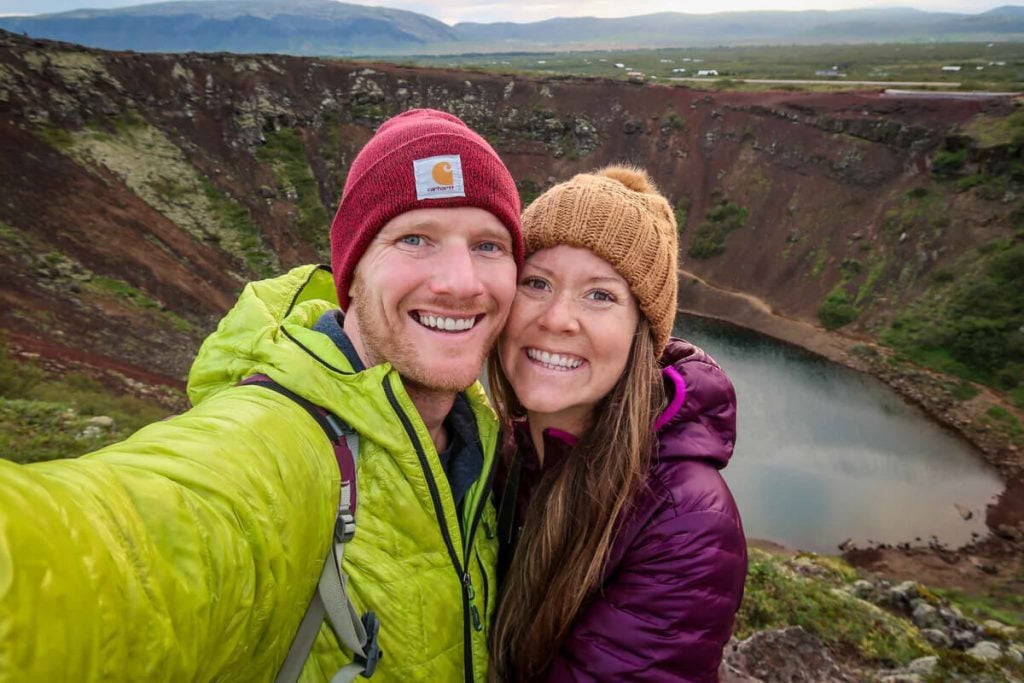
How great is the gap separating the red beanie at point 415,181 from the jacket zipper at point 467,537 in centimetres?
83

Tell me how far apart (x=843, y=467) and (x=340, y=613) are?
26235 millimetres

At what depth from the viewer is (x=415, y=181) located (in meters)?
2.55

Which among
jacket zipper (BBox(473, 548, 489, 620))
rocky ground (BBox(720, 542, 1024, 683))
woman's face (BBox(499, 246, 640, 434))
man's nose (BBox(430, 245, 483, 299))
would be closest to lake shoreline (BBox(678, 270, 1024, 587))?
rocky ground (BBox(720, 542, 1024, 683))

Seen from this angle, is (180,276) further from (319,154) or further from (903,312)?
(903,312)

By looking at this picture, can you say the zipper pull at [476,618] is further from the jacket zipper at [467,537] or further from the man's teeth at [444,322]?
the man's teeth at [444,322]

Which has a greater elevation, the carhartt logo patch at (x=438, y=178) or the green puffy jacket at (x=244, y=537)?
the carhartt logo patch at (x=438, y=178)

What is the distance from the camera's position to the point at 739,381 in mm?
30469

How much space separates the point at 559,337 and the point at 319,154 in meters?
44.5

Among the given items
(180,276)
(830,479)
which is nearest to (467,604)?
(830,479)

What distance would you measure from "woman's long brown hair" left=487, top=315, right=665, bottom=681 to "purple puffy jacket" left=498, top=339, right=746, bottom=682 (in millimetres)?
76

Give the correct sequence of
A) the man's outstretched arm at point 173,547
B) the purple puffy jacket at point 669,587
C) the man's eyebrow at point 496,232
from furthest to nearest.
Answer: the man's eyebrow at point 496,232
the purple puffy jacket at point 669,587
the man's outstretched arm at point 173,547

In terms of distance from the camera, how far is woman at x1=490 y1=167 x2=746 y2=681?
242cm

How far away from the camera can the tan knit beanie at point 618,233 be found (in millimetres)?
2963

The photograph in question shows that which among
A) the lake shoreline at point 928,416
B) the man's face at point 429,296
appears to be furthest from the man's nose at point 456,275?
the lake shoreline at point 928,416
